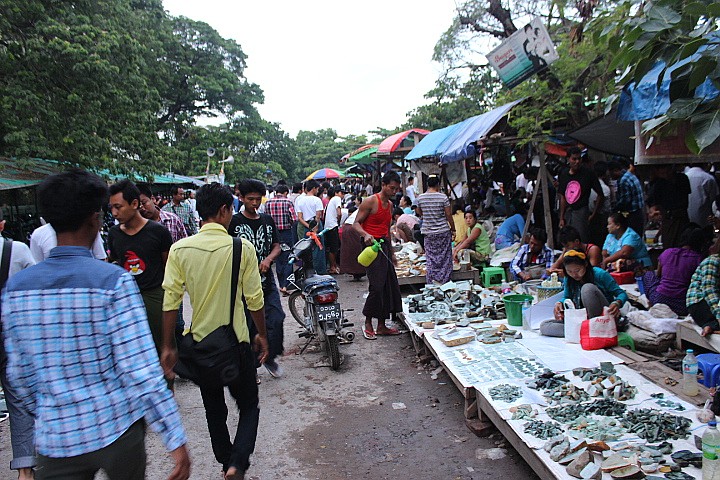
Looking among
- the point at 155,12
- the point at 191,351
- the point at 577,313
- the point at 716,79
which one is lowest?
the point at 577,313

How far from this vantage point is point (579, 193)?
25.7 ft

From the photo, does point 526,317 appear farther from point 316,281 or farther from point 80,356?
point 80,356

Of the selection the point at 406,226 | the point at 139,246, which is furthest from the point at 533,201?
the point at 139,246

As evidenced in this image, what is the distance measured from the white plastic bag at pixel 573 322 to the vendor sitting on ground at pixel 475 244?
394 cm

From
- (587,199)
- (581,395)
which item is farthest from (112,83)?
(581,395)

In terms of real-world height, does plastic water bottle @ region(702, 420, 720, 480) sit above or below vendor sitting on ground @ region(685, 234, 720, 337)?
below

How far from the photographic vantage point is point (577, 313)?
16.3 feet

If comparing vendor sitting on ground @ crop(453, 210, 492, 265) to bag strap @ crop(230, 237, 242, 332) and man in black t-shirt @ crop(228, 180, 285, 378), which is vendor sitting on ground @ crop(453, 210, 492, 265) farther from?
bag strap @ crop(230, 237, 242, 332)

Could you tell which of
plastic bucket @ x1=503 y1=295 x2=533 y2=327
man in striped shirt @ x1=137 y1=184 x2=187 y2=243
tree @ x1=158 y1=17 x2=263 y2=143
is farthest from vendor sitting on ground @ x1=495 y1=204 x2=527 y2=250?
tree @ x1=158 y1=17 x2=263 y2=143

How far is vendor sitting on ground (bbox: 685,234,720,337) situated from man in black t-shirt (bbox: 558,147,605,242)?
334 cm

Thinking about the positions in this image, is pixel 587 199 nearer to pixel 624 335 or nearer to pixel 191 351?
pixel 624 335

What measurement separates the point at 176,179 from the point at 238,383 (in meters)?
21.6

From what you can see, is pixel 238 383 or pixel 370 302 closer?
pixel 238 383

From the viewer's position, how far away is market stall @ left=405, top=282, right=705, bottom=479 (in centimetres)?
297
